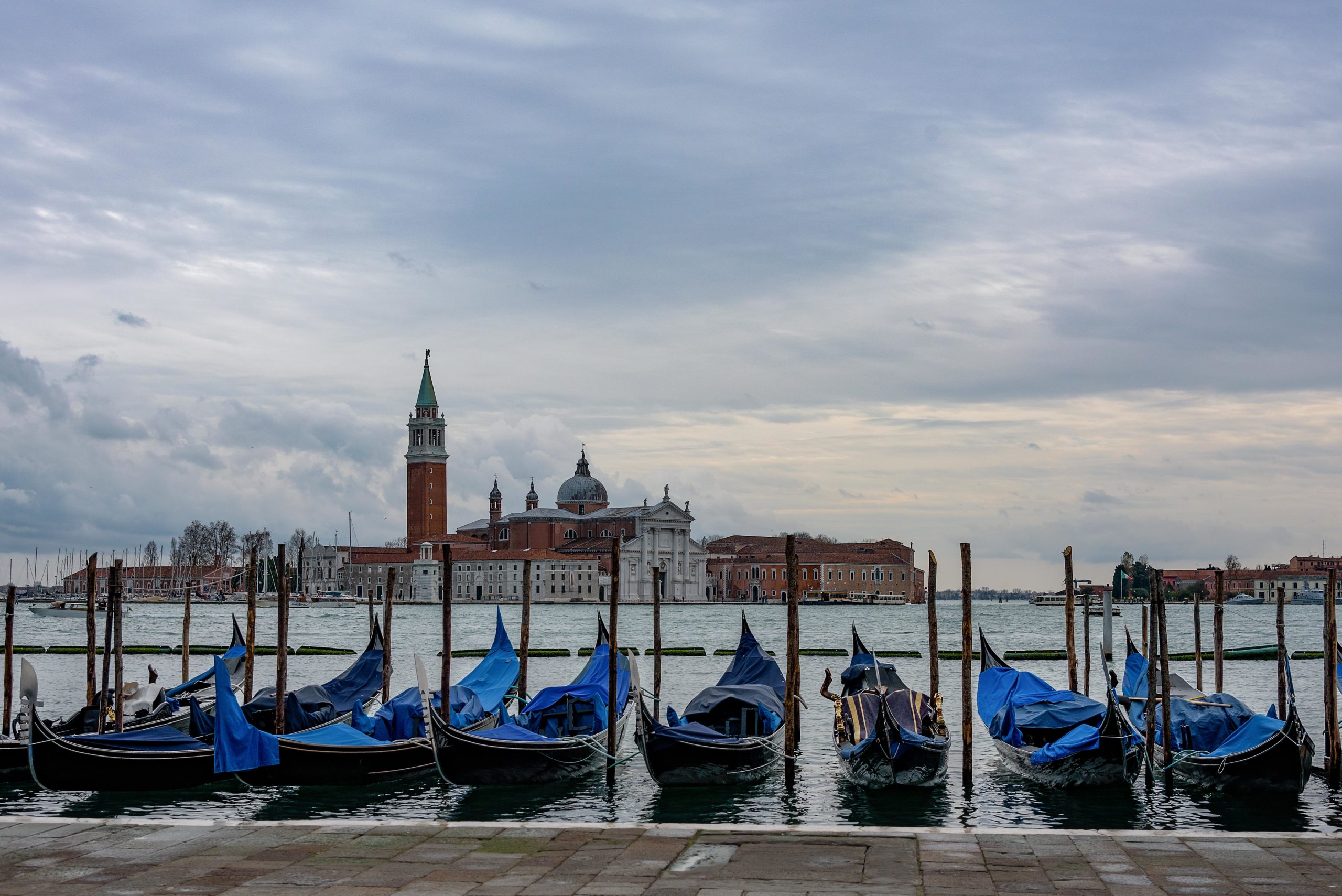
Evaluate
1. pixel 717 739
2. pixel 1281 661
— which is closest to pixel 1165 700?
pixel 1281 661

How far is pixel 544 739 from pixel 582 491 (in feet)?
→ 326

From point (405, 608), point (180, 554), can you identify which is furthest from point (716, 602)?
point (180, 554)

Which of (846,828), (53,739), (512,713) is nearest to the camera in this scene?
(846,828)

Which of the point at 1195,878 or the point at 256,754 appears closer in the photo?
the point at 1195,878

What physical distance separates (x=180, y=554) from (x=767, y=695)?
105 metres

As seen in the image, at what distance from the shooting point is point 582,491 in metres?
112

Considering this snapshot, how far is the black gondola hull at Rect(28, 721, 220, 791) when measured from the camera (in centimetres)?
1216

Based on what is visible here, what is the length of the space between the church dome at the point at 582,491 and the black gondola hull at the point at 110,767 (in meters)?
99.5

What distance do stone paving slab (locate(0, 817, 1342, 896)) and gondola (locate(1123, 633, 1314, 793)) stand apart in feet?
13.7

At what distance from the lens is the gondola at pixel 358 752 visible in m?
12.9

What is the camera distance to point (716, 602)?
113 metres

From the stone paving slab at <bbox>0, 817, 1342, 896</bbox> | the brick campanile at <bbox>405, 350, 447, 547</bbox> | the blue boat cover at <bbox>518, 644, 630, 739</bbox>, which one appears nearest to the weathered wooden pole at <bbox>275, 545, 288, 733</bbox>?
the blue boat cover at <bbox>518, 644, 630, 739</bbox>

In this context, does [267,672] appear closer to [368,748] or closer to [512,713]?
[512,713]

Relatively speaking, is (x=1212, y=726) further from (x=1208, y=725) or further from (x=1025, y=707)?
(x=1025, y=707)
